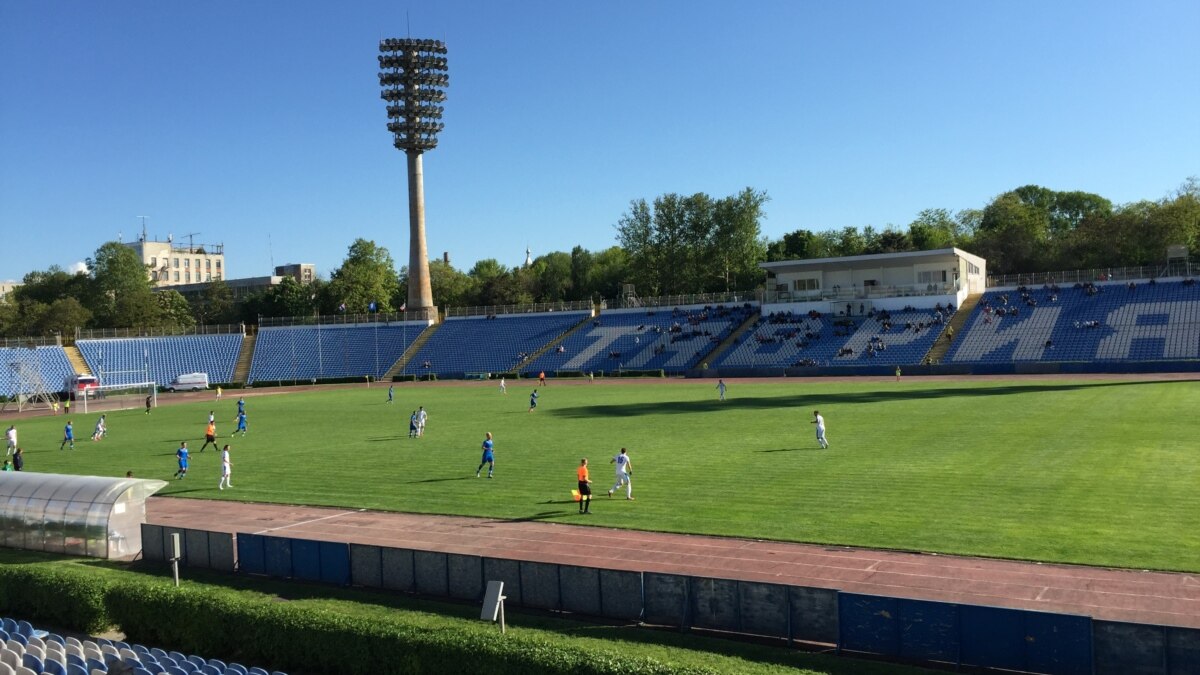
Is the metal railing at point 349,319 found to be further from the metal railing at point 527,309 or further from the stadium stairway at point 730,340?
the stadium stairway at point 730,340

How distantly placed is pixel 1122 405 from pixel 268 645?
128 ft

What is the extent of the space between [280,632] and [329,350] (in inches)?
3372

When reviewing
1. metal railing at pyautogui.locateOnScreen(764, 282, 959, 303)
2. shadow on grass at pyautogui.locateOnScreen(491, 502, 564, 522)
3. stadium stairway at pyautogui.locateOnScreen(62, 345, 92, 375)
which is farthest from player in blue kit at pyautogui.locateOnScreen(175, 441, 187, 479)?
stadium stairway at pyautogui.locateOnScreen(62, 345, 92, 375)

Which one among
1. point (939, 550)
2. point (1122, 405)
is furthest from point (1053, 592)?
point (1122, 405)

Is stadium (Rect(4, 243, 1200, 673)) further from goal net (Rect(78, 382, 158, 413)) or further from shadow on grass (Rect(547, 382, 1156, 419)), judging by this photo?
goal net (Rect(78, 382, 158, 413))

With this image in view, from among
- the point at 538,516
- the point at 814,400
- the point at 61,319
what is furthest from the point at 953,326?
the point at 61,319

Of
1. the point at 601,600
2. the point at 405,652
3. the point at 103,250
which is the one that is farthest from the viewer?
the point at 103,250

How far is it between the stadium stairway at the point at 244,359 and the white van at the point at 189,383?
3591 millimetres

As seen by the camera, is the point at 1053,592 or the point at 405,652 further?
the point at 1053,592

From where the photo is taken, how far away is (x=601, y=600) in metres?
16.1

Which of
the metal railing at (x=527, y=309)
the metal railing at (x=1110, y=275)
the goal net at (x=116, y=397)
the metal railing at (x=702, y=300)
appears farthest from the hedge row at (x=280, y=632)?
the metal railing at (x=527, y=309)

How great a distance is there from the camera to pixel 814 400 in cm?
4981

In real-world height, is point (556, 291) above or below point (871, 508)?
above

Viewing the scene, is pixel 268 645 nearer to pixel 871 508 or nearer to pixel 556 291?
pixel 871 508
